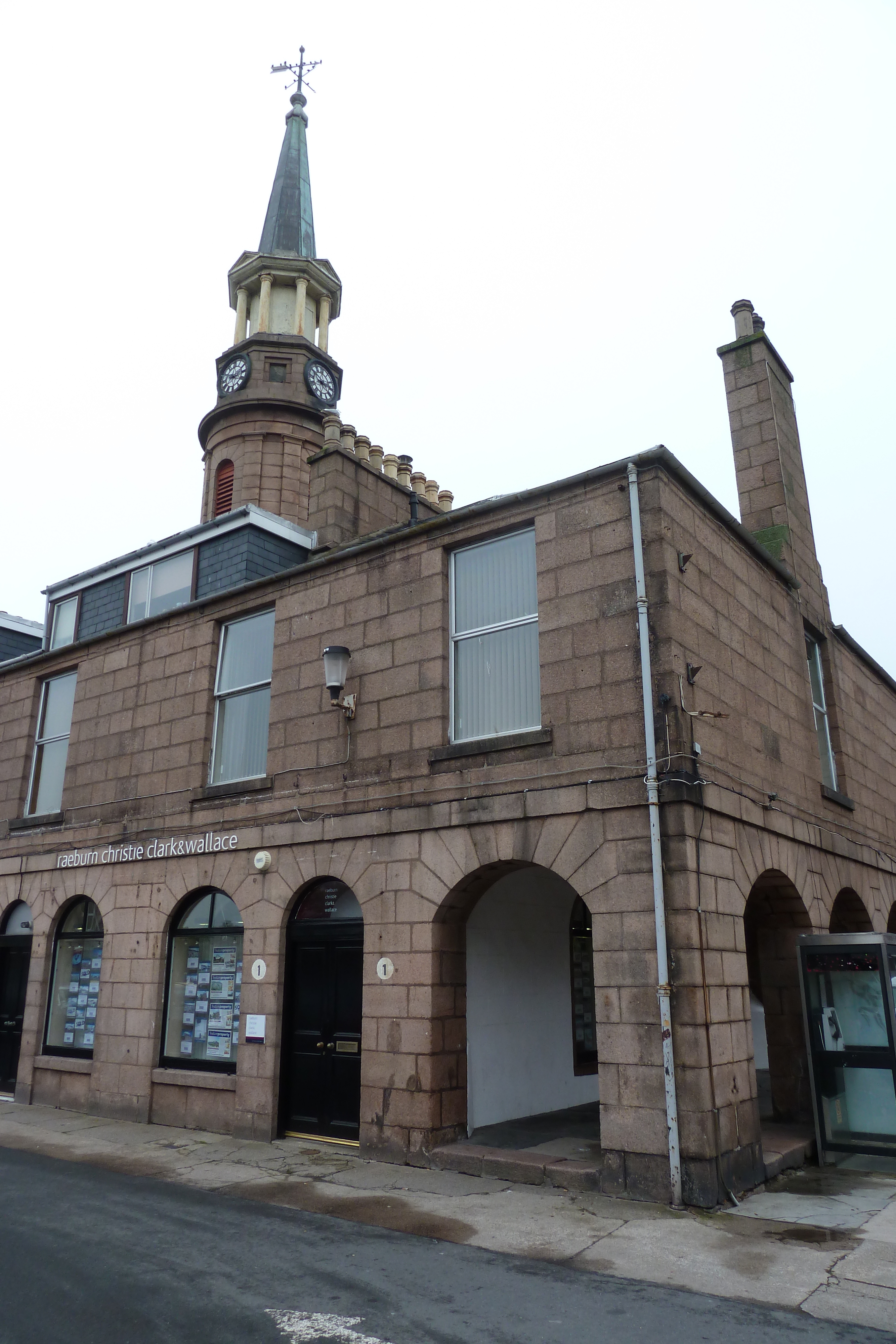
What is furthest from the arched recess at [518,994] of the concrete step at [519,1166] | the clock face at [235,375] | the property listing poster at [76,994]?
the clock face at [235,375]

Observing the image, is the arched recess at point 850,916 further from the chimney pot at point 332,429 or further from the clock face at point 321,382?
the clock face at point 321,382

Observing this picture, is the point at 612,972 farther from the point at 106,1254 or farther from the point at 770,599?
the point at 770,599

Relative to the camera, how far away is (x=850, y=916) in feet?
46.1

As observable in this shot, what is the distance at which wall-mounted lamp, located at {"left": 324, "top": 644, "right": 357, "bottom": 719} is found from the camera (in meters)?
11.6

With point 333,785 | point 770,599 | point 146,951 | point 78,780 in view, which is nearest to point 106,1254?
point 333,785

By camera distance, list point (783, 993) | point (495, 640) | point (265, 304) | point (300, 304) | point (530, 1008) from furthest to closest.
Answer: point (300, 304)
point (265, 304)
point (530, 1008)
point (783, 993)
point (495, 640)

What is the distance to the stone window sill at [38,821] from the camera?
603 inches

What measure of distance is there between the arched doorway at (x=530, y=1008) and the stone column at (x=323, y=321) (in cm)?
1875

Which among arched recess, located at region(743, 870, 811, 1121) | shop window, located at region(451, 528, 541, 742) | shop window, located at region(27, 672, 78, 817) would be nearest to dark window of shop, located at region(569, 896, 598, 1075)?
arched recess, located at region(743, 870, 811, 1121)

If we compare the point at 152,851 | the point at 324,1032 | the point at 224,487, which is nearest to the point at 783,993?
the point at 324,1032

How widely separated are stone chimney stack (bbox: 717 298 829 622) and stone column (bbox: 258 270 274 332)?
1543 cm

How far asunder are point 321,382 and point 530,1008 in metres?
19.1

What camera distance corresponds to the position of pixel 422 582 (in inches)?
454

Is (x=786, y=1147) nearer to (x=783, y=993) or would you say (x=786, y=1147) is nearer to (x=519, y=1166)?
(x=783, y=993)
